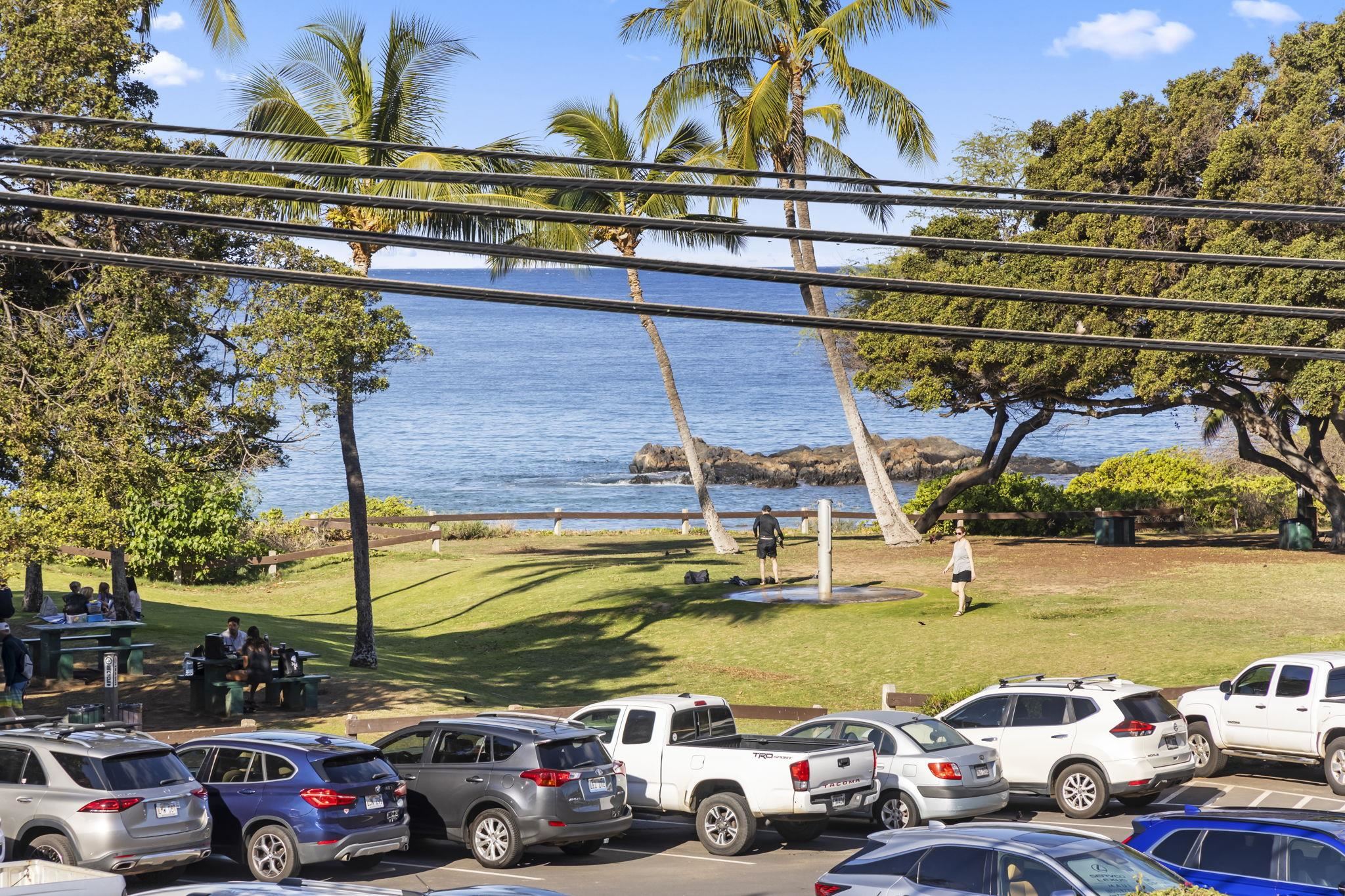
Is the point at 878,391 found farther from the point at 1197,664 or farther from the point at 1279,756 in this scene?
the point at 1279,756

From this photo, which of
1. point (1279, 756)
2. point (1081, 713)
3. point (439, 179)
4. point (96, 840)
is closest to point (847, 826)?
point (1081, 713)

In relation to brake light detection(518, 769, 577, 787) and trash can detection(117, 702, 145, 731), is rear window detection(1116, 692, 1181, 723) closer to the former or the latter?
brake light detection(518, 769, 577, 787)

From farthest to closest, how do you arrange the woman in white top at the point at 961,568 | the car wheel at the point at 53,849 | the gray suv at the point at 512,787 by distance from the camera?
the woman in white top at the point at 961,568 → the gray suv at the point at 512,787 → the car wheel at the point at 53,849

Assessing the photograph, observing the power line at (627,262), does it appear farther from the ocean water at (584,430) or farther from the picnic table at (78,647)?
the ocean water at (584,430)

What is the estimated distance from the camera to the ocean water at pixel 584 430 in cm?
8325

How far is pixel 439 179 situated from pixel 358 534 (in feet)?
60.6

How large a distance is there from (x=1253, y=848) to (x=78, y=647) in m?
19.1

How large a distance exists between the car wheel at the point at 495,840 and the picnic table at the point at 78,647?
1014 centimetres

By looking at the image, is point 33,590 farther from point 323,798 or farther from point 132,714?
point 323,798

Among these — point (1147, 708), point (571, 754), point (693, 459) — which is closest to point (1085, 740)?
point (1147, 708)

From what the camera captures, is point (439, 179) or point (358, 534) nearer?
point (439, 179)

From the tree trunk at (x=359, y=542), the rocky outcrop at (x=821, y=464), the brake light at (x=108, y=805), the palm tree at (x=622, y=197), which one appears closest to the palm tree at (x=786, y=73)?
the palm tree at (x=622, y=197)

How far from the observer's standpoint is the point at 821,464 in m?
81.1

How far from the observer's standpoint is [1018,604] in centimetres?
2759
